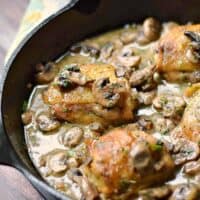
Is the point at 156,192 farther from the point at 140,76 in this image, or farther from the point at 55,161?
the point at 140,76

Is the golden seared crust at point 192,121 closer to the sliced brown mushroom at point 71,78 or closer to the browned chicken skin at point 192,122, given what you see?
the browned chicken skin at point 192,122

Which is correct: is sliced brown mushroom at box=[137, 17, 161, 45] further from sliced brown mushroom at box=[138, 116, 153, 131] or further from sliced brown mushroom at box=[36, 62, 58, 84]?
sliced brown mushroom at box=[138, 116, 153, 131]

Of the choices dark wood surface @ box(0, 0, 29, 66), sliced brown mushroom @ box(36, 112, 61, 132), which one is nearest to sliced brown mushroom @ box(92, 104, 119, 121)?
sliced brown mushroom @ box(36, 112, 61, 132)

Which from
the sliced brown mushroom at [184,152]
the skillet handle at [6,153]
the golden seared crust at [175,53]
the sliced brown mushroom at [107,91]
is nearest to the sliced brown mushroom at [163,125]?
the sliced brown mushroom at [184,152]

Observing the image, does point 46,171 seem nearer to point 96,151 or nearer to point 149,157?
point 96,151

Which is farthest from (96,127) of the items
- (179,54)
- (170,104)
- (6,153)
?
(179,54)
